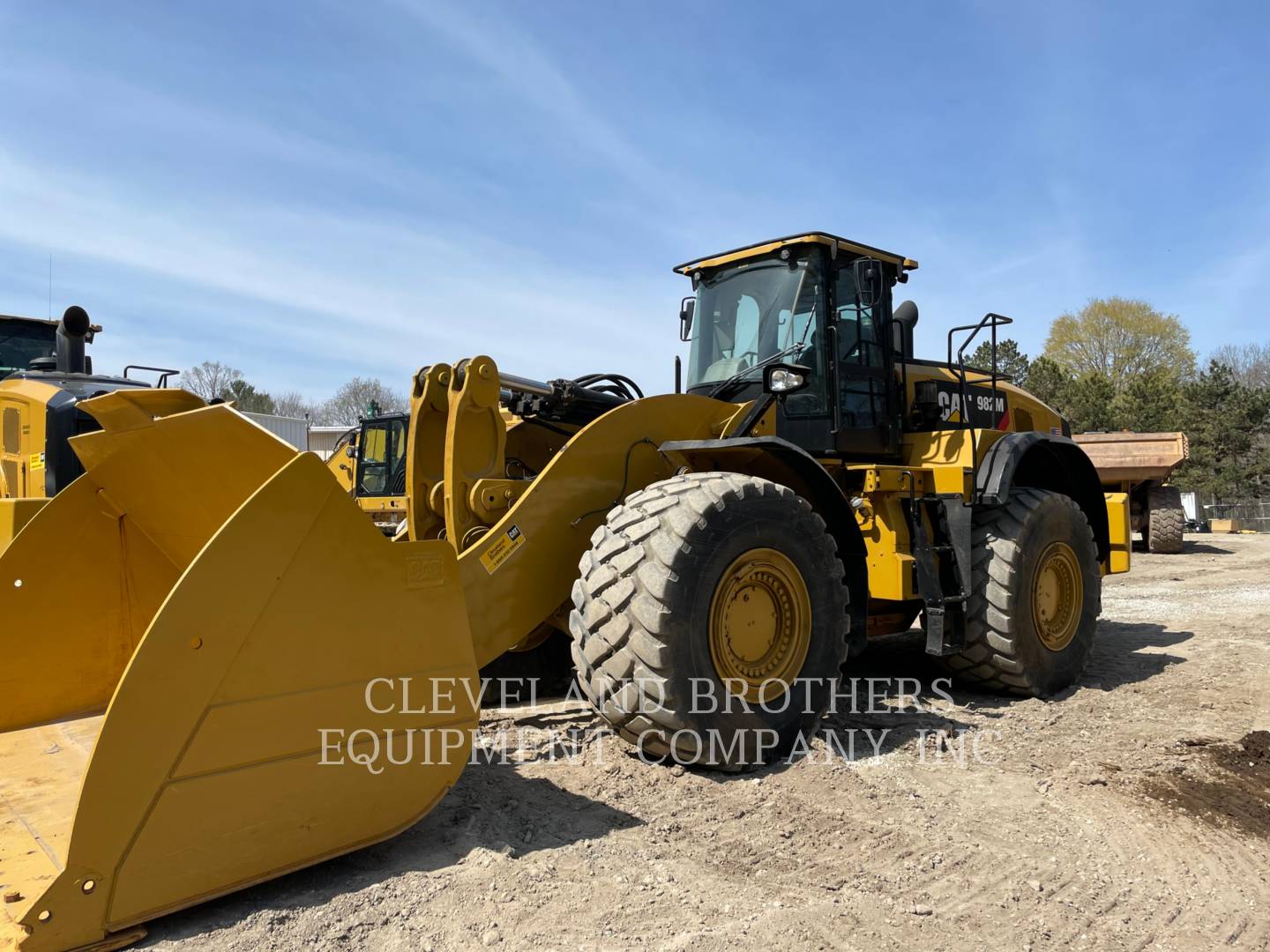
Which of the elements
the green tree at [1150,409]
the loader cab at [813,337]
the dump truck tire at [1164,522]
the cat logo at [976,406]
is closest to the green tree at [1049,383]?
the green tree at [1150,409]

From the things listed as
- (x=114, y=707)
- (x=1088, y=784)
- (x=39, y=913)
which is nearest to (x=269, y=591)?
(x=114, y=707)

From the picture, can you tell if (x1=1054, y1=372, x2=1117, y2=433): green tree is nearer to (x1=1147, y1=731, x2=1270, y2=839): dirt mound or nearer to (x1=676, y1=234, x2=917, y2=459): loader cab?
(x1=676, y1=234, x2=917, y2=459): loader cab

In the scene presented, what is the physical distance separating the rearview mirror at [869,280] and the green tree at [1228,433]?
34071 mm

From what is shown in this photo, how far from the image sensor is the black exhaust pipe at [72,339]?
27.4 ft

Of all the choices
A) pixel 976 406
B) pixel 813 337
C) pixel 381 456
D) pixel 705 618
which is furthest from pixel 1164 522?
pixel 705 618

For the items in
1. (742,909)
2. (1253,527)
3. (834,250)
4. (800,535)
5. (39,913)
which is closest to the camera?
(39,913)

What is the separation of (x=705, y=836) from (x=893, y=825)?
0.77m

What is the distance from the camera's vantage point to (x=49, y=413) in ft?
23.7

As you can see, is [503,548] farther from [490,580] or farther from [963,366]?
[963,366]

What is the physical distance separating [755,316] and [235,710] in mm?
4167

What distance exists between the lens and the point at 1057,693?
5988 millimetres

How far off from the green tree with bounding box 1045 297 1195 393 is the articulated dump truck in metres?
43.6

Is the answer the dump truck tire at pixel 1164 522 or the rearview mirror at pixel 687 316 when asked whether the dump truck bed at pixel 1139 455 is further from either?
the rearview mirror at pixel 687 316

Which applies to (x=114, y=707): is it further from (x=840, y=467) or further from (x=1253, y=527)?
(x=1253, y=527)
